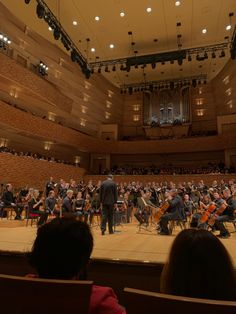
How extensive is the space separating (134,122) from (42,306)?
859 inches

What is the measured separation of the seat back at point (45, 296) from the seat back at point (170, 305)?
0.17 metres

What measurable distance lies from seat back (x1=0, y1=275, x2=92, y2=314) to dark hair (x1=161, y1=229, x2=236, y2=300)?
0.33 metres

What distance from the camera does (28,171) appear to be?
13.9 metres

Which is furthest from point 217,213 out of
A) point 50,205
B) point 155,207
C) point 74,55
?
point 74,55

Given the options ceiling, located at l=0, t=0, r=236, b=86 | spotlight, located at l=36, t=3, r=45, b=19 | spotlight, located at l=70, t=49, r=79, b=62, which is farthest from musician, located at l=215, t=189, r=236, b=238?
spotlight, located at l=70, t=49, r=79, b=62

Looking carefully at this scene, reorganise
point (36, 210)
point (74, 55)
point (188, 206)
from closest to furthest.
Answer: point (36, 210) < point (188, 206) < point (74, 55)

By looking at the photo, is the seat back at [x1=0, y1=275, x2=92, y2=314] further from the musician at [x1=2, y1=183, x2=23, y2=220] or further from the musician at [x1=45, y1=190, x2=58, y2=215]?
the musician at [x1=2, y1=183, x2=23, y2=220]

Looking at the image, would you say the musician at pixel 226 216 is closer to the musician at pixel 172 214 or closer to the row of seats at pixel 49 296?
the musician at pixel 172 214

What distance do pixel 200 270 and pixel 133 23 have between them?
14305mm

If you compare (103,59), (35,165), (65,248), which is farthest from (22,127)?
(65,248)

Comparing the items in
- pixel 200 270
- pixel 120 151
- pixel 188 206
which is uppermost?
pixel 120 151

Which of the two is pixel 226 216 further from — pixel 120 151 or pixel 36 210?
pixel 120 151

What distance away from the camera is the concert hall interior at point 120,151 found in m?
1.05

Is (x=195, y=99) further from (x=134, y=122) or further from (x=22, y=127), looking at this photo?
(x=22, y=127)
